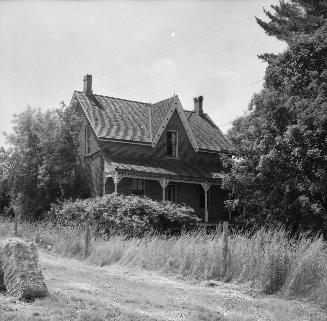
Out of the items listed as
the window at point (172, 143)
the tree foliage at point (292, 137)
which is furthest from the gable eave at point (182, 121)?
the tree foliage at point (292, 137)

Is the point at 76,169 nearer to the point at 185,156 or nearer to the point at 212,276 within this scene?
the point at 185,156

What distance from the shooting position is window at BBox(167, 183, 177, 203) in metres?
34.7

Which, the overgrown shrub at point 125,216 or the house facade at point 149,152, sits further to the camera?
the house facade at point 149,152

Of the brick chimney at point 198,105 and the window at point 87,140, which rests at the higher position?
the brick chimney at point 198,105

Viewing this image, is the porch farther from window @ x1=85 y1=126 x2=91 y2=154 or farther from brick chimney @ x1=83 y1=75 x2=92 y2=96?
brick chimney @ x1=83 y1=75 x2=92 y2=96

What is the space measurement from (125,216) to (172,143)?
13240 mm

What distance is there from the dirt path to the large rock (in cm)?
28

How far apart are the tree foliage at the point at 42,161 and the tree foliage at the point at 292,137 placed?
11.2 metres

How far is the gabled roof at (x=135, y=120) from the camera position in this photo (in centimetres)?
3372

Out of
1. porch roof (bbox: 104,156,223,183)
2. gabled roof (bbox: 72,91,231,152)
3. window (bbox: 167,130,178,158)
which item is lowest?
porch roof (bbox: 104,156,223,183)

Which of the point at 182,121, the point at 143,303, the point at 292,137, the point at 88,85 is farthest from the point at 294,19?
the point at 143,303

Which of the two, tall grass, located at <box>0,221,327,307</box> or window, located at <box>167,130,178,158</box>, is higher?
window, located at <box>167,130,178,158</box>

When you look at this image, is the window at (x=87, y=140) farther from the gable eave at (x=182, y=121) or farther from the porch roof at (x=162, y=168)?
the gable eave at (x=182, y=121)

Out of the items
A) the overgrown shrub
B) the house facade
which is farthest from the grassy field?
the house facade
